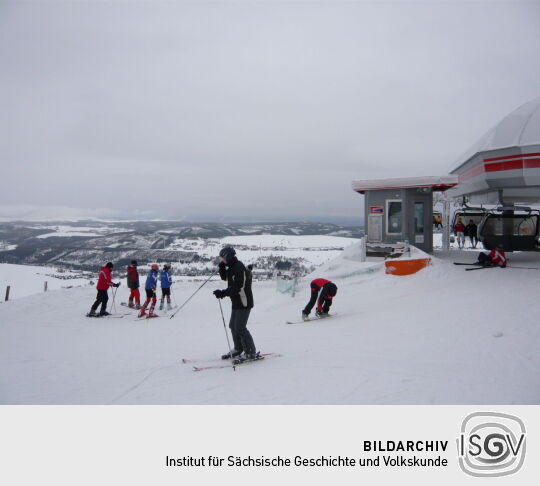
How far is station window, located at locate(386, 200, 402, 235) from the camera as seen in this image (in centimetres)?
1445

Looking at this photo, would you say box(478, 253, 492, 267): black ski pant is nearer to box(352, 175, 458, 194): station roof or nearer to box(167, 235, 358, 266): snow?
box(352, 175, 458, 194): station roof

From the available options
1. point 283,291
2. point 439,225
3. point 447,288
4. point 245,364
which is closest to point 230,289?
point 245,364

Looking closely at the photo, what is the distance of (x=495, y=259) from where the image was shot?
10.6 metres

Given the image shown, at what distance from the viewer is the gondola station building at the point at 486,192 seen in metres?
10.0

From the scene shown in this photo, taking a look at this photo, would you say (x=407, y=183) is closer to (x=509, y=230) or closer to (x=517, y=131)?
(x=509, y=230)

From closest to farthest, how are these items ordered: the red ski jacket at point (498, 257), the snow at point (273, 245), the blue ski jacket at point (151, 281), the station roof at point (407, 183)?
the red ski jacket at point (498, 257)
the blue ski jacket at point (151, 281)
the station roof at point (407, 183)
the snow at point (273, 245)

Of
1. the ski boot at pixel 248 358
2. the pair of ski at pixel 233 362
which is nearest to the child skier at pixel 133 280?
the pair of ski at pixel 233 362

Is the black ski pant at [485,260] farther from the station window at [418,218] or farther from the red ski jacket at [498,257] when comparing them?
the station window at [418,218]

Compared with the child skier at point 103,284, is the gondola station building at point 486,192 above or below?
above

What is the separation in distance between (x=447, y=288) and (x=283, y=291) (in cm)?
538

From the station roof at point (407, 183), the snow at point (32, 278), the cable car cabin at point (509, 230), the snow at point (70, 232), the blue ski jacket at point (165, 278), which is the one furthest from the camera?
the snow at point (70, 232)
